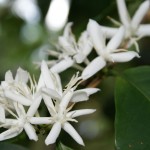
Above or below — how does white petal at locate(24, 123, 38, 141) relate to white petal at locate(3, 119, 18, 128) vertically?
below

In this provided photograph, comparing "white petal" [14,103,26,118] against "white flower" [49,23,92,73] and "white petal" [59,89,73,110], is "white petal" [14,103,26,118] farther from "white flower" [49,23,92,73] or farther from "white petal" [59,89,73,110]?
"white flower" [49,23,92,73]

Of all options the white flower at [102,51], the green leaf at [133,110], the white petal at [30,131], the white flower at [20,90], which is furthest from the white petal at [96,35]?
the white petal at [30,131]

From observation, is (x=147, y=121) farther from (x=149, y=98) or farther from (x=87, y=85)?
(x=87, y=85)

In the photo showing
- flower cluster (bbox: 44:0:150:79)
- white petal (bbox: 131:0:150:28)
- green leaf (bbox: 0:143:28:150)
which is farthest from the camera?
white petal (bbox: 131:0:150:28)

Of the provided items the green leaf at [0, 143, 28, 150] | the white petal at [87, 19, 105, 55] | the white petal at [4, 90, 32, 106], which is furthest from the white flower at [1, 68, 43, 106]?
the white petal at [87, 19, 105, 55]

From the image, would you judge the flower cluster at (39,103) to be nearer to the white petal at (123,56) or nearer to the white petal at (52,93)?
the white petal at (52,93)

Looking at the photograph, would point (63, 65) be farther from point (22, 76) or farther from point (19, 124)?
point (19, 124)

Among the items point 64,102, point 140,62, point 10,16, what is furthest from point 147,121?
point 10,16

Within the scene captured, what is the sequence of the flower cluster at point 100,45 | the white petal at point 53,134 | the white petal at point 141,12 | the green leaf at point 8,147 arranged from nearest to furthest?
the white petal at point 53,134 → the green leaf at point 8,147 → the flower cluster at point 100,45 → the white petal at point 141,12
